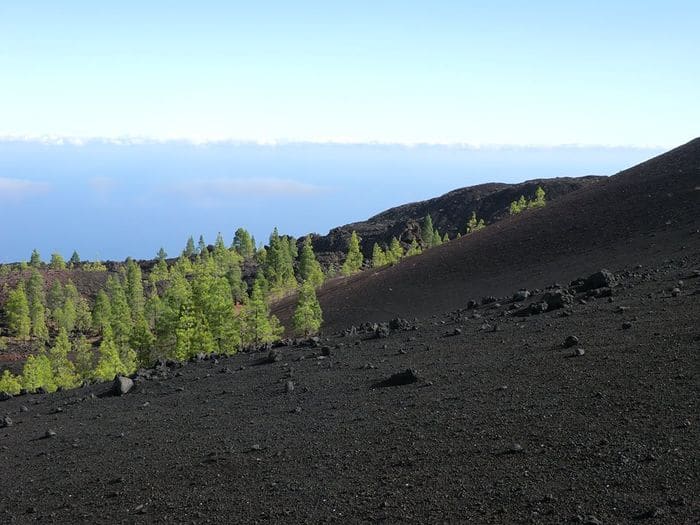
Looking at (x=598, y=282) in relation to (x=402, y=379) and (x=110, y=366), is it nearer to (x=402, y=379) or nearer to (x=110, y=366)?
(x=402, y=379)

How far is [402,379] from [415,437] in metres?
4.78

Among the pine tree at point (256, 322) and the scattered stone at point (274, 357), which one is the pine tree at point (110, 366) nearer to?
the pine tree at point (256, 322)

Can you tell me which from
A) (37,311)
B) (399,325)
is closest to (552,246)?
(399,325)

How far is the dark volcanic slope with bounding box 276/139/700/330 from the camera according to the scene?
166ft

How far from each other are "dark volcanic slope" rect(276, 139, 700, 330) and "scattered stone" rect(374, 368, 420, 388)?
28.6m

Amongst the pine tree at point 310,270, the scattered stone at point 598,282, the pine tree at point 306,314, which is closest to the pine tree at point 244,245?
the pine tree at point 310,270

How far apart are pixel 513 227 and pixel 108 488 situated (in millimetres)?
64493

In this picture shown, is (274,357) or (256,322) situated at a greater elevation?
(256,322)

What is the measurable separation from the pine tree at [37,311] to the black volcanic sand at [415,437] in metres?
72.6

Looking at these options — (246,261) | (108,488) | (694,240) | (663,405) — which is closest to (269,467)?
(108,488)

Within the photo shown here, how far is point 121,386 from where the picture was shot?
2467 cm

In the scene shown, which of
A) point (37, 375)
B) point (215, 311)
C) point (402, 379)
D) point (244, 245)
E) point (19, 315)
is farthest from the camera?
point (244, 245)

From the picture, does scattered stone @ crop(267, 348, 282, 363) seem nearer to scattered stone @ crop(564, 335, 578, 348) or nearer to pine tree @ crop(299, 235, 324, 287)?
scattered stone @ crop(564, 335, 578, 348)

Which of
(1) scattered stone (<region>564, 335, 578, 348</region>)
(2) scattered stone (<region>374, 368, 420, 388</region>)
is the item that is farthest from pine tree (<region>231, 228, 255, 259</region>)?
(1) scattered stone (<region>564, 335, 578, 348</region>)
